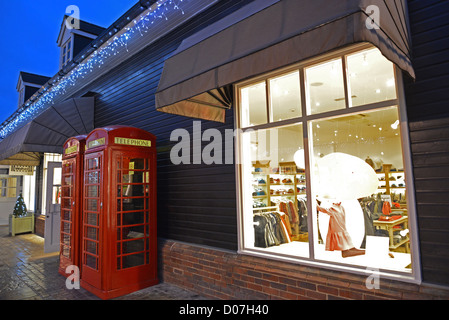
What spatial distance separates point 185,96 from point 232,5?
223cm

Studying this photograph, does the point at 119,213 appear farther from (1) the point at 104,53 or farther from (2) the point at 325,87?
(1) the point at 104,53

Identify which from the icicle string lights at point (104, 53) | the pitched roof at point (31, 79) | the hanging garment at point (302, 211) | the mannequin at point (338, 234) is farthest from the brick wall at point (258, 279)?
the pitched roof at point (31, 79)

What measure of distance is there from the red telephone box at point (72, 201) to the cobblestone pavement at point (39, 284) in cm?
49

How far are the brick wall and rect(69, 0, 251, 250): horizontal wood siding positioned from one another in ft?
0.97

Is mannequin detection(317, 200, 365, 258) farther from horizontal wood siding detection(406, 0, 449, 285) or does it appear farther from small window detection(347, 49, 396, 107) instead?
small window detection(347, 49, 396, 107)

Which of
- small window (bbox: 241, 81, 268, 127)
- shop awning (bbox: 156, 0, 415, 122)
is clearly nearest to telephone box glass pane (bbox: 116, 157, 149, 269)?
shop awning (bbox: 156, 0, 415, 122)

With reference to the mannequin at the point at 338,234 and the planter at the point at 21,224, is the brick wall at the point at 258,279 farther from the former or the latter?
the planter at the point at 21,224

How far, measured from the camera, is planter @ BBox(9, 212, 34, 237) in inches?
486

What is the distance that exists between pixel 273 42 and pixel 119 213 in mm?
3887

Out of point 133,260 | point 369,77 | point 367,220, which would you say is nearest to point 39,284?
point 133,260

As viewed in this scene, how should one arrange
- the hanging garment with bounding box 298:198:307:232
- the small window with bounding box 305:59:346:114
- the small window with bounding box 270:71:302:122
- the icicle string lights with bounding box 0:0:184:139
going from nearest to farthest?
the small window with bounding box 305:59:346:114 < the small window with bounding box 270:71:302:122 < the icicle string lights with bounding box 0:0:184:139 < the hanging garment with bounding box 298:198:307:232

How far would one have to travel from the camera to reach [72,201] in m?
6.36

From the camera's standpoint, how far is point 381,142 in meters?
6.14
